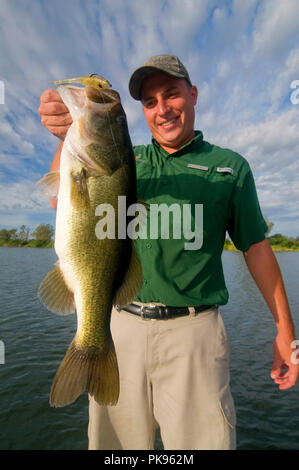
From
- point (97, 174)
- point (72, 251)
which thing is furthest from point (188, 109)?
point (72, 251)

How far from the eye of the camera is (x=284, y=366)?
273 centimetres

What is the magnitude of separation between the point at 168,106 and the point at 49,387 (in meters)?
6.64

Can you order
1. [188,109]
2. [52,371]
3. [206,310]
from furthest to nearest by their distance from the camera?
[52,371] < [188,109] < [206,310]

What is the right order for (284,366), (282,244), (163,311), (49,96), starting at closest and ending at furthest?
(49,96), (163,311), (284,366), (282,244)

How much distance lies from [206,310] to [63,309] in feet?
4.32

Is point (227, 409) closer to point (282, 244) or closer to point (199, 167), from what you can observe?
point (199, 167)

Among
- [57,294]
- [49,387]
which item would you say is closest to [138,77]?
[57,294]

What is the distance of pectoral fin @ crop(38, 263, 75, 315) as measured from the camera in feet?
6.82

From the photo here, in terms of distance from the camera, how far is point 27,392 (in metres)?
6.32

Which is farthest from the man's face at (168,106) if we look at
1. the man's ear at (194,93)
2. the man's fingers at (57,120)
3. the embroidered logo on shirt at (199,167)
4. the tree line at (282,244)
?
the tree line at (282,244)

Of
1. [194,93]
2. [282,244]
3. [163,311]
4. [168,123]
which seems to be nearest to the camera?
[163,311]

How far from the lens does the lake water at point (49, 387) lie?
512 cm

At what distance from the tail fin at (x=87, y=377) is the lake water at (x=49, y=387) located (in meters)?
3.83
